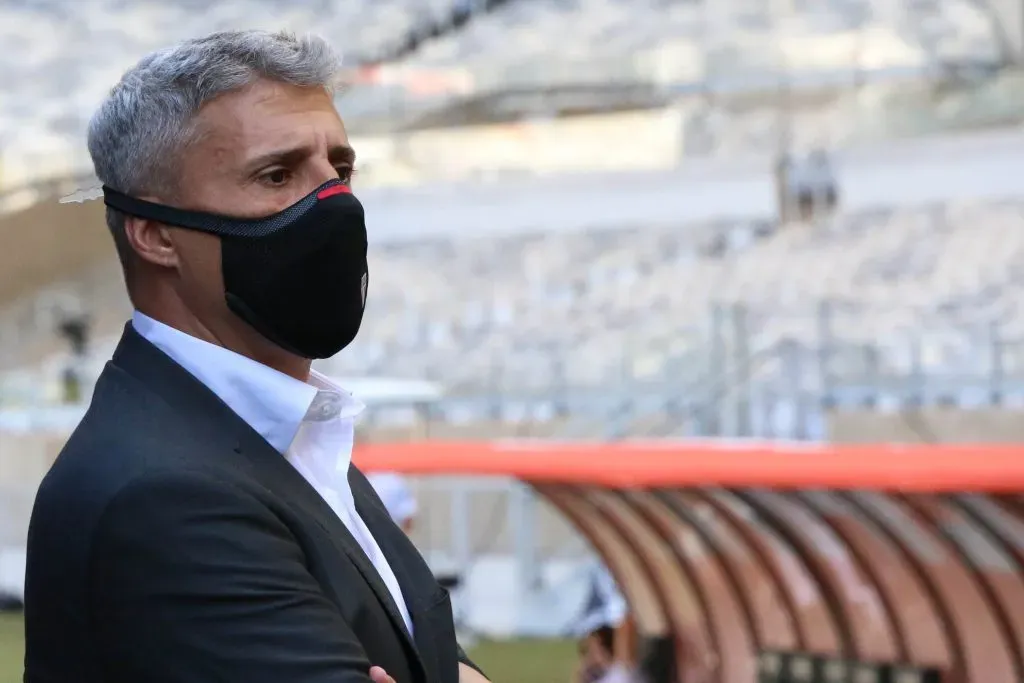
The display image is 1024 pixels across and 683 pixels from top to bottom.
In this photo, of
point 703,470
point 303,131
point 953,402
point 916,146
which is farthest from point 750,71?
point 303,131

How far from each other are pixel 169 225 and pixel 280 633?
42cm

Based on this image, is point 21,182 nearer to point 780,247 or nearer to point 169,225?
point 780,247

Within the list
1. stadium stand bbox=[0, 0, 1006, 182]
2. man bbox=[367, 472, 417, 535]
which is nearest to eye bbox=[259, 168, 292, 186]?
man bbox=[367, 472, 417, 535]

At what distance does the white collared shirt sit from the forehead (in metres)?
0.18

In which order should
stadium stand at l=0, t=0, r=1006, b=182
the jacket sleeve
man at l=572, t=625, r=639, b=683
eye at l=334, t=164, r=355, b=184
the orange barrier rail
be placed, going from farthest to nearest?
1. stadium stand at l=0, t=0, r=1006, b=182
2. man at l=572, t=625, r=639, b=683
3. the orange barrier rail
4. eye at l=334, t=164, r=355, b=184
5. the jacket sleeve

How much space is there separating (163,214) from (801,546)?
12.2 feet

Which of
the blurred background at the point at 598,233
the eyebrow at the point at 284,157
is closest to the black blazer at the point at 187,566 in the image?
the eyebrow at the point at 284,157

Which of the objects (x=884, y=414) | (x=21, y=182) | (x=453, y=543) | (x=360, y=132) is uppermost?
(x=360, y=132)

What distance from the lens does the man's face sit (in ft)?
4.42

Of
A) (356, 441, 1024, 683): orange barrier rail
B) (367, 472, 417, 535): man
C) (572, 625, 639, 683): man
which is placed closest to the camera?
(356, 441, 1024, 683): orange barrier rail

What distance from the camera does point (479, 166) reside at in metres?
20.4

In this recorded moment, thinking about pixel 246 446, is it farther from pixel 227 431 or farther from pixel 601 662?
pixel 601 662

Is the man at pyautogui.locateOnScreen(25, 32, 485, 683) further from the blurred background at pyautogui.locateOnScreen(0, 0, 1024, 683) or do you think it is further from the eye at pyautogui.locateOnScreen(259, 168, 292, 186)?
the blurred background at pyautogui.locateOnScreen(0, 0, 1024, 683)

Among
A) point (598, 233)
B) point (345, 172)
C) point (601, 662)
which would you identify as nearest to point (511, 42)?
point (598, 233)
